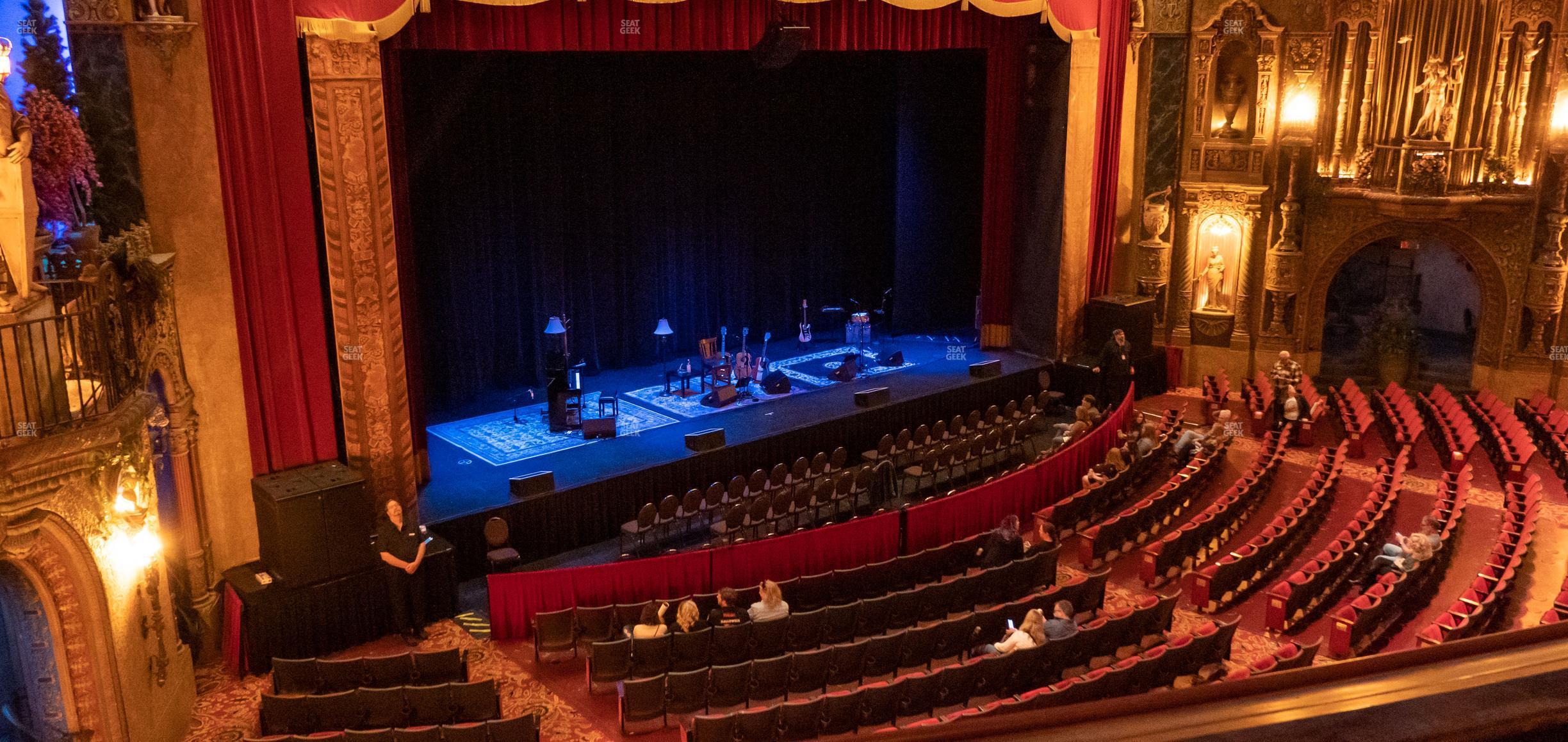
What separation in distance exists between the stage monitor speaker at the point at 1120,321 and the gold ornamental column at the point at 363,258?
38.0 feet

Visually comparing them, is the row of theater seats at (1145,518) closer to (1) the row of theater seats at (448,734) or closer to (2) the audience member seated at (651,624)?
(2) the audience member seated at (651,624)

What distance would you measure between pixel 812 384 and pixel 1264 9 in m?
9.70

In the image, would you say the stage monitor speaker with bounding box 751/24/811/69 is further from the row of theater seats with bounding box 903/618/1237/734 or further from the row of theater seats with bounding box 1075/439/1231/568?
the row of theater seats with bounding box 903/618/1237/734

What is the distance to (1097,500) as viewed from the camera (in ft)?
44.9

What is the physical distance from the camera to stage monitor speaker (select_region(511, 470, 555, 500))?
13242 mm

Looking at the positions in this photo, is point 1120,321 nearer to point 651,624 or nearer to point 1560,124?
point 1560,124

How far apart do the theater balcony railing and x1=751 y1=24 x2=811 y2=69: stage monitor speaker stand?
7.67 meters

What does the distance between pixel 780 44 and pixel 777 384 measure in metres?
5.08

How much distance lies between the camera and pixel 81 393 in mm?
8703

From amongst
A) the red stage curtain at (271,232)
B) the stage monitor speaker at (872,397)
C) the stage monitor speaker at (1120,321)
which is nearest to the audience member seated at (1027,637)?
the red stage curtain at (271,232)

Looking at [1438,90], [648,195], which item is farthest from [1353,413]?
[648,195]

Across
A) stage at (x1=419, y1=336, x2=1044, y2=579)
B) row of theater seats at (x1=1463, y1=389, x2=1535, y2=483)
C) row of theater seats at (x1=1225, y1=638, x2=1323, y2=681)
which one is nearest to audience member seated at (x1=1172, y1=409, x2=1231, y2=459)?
row of theater seats at (x1=1463, y1=389, x2=1535, y2=483)

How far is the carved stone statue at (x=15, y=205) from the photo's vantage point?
7.84 meters

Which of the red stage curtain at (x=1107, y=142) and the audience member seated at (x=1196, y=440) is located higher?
the red stage curtain at (x=1107, y=142)
